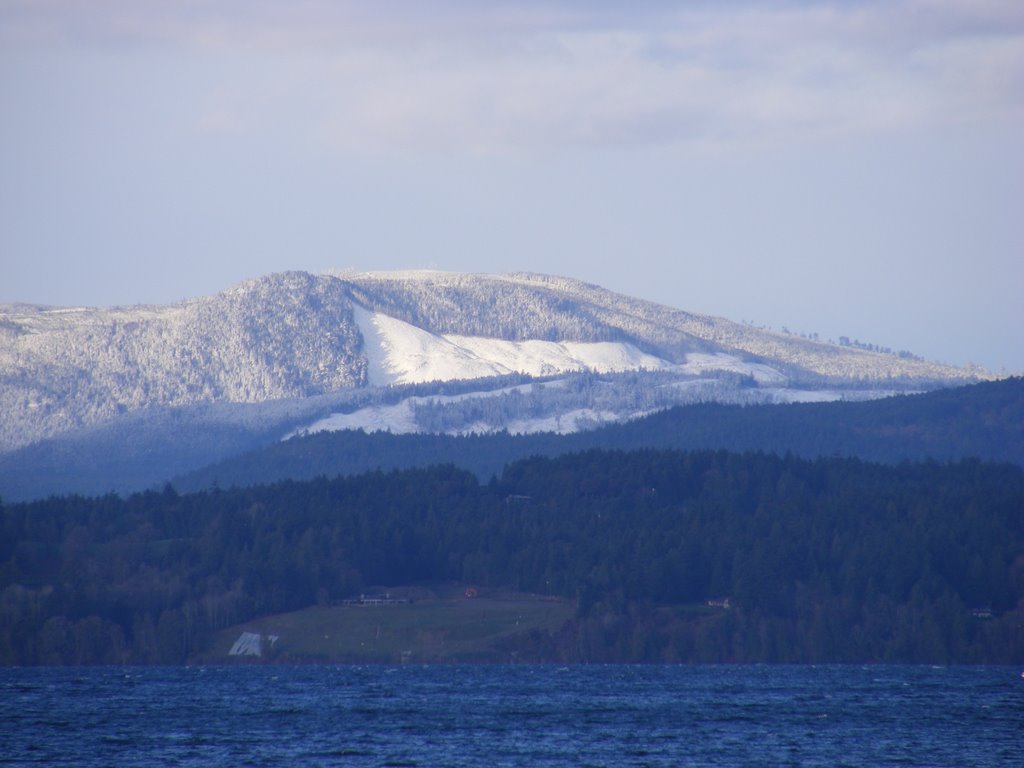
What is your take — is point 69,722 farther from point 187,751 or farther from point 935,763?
point 935,763

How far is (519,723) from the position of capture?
153375 mm

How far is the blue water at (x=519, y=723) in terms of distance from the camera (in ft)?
427

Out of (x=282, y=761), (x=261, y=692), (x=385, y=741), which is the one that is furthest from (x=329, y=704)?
(x=282, y=761)

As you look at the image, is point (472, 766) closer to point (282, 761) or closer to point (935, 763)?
point (282, 761)

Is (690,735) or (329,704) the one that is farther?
(329,704)

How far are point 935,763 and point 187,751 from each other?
5180 cm

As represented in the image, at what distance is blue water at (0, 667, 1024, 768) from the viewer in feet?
427

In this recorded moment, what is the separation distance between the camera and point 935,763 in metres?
126

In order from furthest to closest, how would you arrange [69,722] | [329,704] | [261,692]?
[261,692] → [329,704] → [69,722]

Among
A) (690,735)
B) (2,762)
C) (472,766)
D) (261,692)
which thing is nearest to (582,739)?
(690,735)

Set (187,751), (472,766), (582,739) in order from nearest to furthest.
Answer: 1. (472,766)
2. (187,751)
3. (582,739)

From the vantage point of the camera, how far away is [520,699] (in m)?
176

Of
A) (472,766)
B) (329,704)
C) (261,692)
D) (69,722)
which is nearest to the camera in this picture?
(472,766)

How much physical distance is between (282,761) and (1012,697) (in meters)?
76.4
